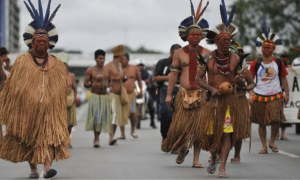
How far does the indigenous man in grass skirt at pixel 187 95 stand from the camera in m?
13.5

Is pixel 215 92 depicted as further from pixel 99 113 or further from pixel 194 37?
pixel 99 113

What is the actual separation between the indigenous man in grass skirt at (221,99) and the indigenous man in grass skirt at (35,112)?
1930 millimetres

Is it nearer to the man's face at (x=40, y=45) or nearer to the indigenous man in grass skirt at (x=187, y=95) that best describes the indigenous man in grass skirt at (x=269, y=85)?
the indigenous man in grass skirt at (x=187, y=95)

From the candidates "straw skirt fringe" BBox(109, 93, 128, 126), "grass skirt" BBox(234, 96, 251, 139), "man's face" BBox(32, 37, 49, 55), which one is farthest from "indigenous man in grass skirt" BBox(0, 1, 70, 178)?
"straw skirt fringe" BBox(109, 93, 128, 126)

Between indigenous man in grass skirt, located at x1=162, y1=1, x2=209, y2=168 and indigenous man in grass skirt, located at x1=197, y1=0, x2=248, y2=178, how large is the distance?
0.99 meters

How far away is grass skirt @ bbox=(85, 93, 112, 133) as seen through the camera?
19.1m

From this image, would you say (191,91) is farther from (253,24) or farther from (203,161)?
(253,24)

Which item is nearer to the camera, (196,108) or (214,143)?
(214,143)

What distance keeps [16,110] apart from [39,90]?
0.40 metres

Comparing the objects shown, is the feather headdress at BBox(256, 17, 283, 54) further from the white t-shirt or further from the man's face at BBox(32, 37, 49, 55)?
the man's face at BBox(32, 37, 49, 55)

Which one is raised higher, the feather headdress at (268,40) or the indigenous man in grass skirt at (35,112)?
the feather headdress at (268,40)

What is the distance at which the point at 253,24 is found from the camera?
58438 mm

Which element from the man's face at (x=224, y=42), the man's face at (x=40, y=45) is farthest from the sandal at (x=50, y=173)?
the man's face at (x=224, y=42)

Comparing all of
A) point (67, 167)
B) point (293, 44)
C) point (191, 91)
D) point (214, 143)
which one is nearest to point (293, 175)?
point (214, 143)
